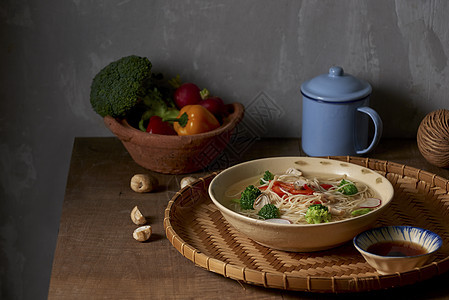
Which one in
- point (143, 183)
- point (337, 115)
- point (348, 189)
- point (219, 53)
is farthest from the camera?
point (219, 53)

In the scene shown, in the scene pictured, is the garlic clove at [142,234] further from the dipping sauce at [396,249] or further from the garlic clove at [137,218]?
the dipping sauce at [396,249]

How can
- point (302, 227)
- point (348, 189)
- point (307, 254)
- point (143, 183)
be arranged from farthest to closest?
point (143, 183) < point (348, 189) < point (307, 254) < point (302, 227)

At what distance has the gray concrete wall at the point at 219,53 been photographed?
184 cm

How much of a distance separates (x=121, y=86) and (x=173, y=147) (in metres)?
0.28

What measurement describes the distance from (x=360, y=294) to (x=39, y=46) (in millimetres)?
1375

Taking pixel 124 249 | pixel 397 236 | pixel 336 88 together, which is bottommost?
pixel 124 249

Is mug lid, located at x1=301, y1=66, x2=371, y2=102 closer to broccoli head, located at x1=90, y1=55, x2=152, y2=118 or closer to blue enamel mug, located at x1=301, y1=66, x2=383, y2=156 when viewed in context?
blue enamel mug, located at x1=301, y1=66, x2=383, y2=156

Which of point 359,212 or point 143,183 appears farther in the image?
point 143,183

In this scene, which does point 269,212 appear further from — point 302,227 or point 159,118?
point 159,118

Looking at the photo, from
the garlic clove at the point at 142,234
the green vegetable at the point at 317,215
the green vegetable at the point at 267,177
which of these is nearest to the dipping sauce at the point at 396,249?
the green vegetable at the point at 317,215

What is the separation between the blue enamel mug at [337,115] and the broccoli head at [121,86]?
0.53 metres

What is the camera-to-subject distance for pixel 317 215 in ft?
3.96

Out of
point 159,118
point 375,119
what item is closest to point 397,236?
point 375,119

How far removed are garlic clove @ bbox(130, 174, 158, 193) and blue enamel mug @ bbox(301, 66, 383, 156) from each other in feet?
1.80
